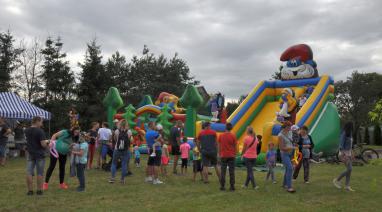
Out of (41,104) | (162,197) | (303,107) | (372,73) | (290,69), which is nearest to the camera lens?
(162,197)

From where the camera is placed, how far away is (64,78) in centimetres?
2955

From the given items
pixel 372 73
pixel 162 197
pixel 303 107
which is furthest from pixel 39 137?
pixel 372 73

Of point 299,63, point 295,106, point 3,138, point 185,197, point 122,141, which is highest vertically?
point 299,63

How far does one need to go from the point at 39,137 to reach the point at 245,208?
3766 mm

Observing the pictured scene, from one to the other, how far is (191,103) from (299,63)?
5.14 metres

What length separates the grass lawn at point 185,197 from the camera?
19.9 ft

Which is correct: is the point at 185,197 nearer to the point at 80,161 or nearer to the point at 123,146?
the point at 123,146

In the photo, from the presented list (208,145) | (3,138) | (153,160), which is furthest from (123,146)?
(3,138)

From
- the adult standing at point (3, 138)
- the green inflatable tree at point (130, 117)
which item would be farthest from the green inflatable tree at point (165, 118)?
the adult standing at point (3, 138)

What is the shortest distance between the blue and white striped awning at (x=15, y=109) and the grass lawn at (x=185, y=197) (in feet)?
22.9

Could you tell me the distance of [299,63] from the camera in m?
16.9

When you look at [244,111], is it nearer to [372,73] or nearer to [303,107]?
[303,107]

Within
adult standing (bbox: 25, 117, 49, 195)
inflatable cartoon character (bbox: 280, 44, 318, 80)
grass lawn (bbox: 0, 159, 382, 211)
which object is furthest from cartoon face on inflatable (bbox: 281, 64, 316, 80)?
adult standing (bbox: 25, 117, 49, 195)

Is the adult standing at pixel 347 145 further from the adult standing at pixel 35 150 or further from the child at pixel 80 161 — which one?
the adult standing at pixel 35 150
